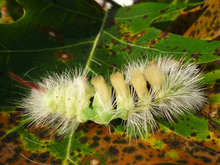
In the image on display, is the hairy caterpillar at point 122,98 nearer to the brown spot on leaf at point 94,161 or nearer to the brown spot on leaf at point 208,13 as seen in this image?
the brown spot on leaf at point 94,161

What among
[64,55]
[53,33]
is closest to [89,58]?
[64,55]

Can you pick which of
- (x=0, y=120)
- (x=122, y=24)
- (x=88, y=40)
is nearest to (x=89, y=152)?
(x=0, y=120)

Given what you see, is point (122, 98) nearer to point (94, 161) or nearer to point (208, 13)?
point (94, 161)

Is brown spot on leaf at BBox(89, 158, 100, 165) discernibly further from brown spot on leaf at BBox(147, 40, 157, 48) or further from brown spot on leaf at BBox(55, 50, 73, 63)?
brown spot on leaf at BBox(147, 40, 157, 48)

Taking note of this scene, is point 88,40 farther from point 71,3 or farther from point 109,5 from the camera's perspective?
point 109,5

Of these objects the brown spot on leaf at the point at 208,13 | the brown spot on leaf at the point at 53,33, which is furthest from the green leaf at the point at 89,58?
the brown spot on leaf at the point at 208,13

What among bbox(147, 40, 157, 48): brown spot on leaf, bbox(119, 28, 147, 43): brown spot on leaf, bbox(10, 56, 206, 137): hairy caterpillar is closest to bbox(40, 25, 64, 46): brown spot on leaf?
bbox(10, 56, 206, 137): hairy caterpillar
